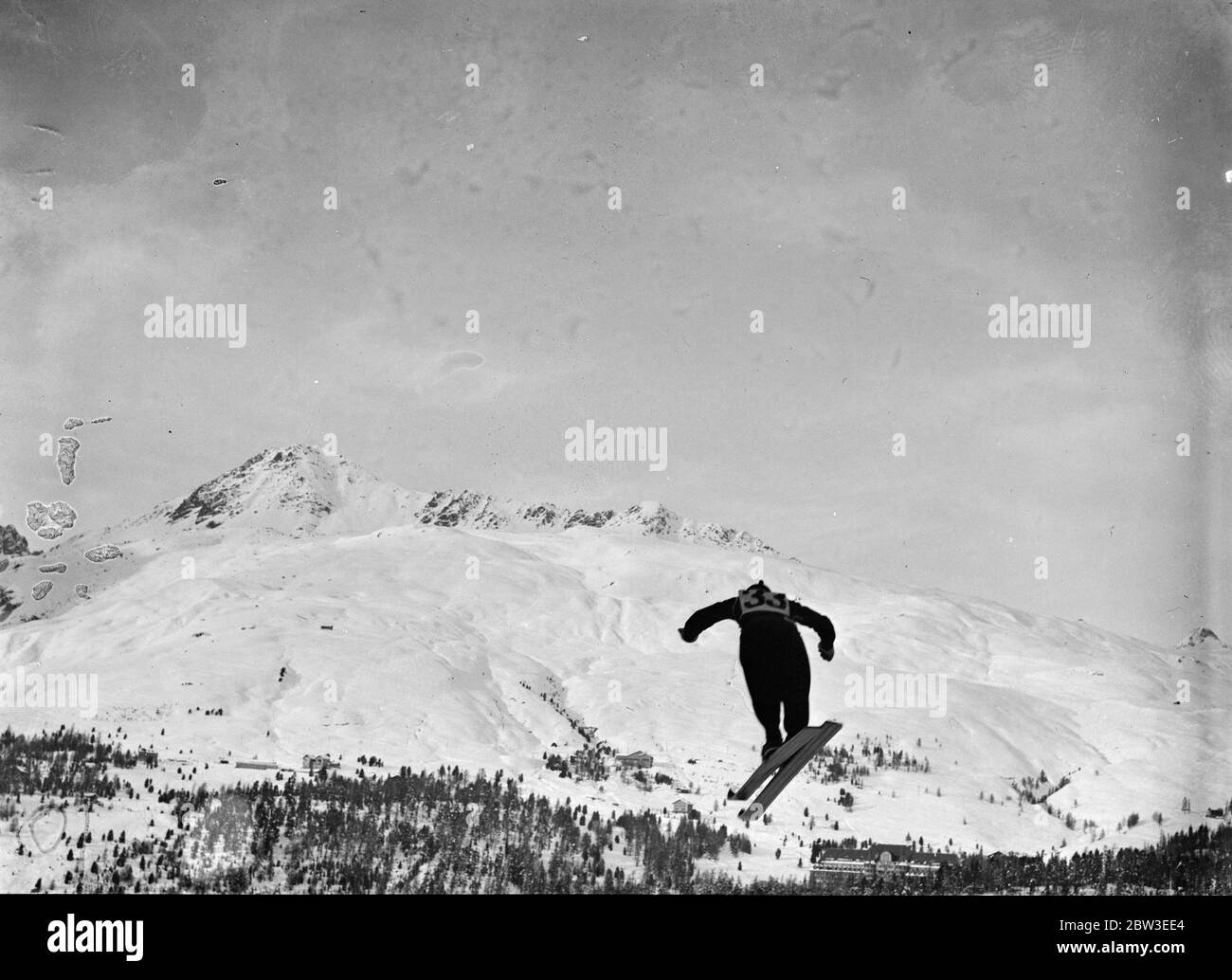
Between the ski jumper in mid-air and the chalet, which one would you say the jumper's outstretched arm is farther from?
the chalet

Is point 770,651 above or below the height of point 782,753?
above

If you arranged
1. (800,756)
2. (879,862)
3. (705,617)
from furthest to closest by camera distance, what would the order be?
1. (879,862)
2. (800,756)
3. (705,617)

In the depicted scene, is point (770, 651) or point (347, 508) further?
point (347, 508)

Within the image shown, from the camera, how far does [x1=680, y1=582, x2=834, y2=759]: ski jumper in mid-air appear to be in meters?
11.2

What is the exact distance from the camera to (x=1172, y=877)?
24.6 meters

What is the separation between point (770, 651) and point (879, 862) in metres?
15.6

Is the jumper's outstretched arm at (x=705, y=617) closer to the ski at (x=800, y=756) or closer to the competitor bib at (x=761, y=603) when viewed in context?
the competitor bib at (x=761, y=603)

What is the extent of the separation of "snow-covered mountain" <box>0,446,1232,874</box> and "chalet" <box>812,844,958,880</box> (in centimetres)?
140

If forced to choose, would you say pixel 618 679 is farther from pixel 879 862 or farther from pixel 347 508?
pixel 347 508

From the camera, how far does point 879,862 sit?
969 inches

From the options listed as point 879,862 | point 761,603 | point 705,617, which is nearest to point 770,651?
point 761,603

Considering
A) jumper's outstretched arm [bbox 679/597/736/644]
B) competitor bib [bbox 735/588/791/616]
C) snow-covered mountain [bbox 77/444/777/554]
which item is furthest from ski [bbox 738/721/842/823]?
snow-covered mountain [bbox 77/444/777/554]

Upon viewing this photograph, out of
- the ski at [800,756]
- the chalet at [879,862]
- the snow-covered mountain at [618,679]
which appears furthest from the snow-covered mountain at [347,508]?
the ski at [800,756]
